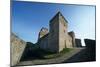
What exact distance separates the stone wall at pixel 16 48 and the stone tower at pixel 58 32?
0.43 metres

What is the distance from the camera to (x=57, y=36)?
130 inches

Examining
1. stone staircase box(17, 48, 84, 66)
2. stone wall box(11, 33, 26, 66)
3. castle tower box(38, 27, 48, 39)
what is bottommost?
stone staircase box(17, 48, 84, 66)

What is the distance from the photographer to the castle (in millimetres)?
3211

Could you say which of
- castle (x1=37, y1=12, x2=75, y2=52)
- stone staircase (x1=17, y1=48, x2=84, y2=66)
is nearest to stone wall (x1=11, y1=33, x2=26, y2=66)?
stone staircase (x1=17, y1=48, x2=84, y2=66)

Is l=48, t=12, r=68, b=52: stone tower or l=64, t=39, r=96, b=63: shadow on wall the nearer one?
l=48, t=12, r=68, b=52: stone tower

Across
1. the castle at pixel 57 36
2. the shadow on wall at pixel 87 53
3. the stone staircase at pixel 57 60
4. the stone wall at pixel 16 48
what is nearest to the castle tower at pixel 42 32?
the castle at pixel 57 36

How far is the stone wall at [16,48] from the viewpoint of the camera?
3025 millimetres

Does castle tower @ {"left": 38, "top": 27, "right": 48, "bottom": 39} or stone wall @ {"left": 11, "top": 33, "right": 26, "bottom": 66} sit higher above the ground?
castle tower @ {"left": 38, "top": 27, "right": 48, "bottom": 39}

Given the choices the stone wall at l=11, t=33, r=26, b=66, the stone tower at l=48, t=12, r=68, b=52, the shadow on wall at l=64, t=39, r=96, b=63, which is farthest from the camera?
the shadow on wall at l=64, t=39, r=96, b=63

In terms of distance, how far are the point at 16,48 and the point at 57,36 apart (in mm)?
651

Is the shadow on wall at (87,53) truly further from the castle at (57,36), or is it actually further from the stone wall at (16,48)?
the stone wall at (16,48)

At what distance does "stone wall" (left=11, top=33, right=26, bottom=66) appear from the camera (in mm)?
3025

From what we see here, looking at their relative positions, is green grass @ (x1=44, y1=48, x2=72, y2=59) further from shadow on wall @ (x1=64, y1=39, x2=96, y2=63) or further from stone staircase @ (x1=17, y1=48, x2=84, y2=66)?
shadow on wall @ (x1=64, y1=39, x2=96, y2=63)

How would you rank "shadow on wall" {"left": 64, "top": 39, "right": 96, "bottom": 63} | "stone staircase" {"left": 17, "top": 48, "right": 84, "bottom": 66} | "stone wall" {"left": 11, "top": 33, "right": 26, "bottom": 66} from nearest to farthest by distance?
"stone wall" {"left": 11, "top": 33, "right": 26, "bottom": 66} < "stone staircase" {"left": 17, "top": 48, "right": 84, "bottom": 66} < "shadow on wall" {"left": 64, "top": 39, "right": 96, "bottom": 63}
